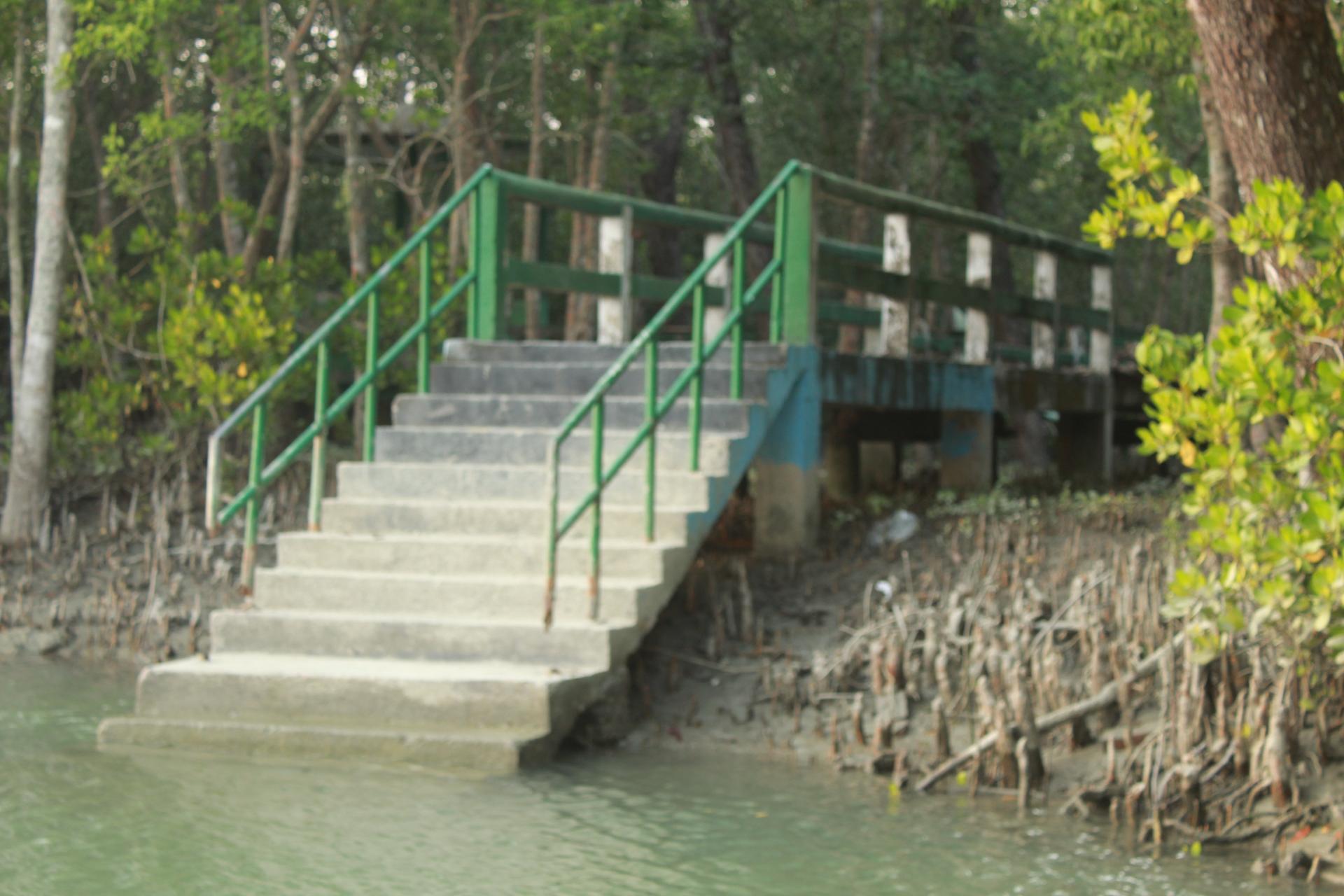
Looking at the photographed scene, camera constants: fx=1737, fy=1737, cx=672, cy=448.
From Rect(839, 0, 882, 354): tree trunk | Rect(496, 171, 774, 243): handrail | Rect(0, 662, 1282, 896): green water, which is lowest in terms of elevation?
Rect(0, 662, 1282, 896): green water

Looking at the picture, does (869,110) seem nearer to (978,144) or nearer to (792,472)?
(978,144)

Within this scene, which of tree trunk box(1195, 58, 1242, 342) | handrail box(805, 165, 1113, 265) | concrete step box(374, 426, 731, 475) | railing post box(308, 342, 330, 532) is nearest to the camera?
railing post box(308, 342, 330, 532)

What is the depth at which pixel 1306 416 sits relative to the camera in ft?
17.6

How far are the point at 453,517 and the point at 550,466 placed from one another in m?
1.30

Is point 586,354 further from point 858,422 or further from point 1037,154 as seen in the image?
point 1037,154

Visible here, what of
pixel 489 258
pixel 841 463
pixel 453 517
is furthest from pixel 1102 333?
pixel 453 517

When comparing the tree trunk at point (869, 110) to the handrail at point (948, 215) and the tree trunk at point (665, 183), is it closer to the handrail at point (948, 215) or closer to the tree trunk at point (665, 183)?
the tree trunk at point (665, 183)

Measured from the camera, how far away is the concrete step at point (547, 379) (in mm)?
9617

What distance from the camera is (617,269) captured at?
10.9m

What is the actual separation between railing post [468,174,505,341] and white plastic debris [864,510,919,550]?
8.32ft

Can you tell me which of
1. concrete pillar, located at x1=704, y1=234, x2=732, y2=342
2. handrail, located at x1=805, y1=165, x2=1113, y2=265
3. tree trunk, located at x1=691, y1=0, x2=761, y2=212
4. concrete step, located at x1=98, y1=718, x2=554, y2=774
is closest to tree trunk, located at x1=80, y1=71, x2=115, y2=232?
tree trunk, located at x1=691, y1=0, x2=761, y2=212

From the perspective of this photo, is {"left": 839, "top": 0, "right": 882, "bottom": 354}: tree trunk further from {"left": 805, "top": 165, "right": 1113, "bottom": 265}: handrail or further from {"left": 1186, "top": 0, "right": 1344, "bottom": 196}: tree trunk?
{"left": 1186, "top": 0, "right": 1344, "bottom": 196}: tree trunk

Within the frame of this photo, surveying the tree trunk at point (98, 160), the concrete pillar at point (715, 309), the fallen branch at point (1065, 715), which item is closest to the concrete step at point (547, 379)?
the concrete pillar at point (715, 309)

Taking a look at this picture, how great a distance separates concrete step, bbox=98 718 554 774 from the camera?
6980 mm
